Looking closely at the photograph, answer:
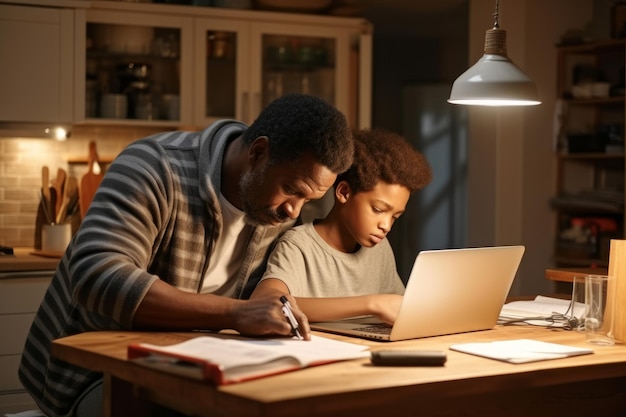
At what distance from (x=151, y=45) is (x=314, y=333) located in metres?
3.16

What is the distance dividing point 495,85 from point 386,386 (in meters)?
1.33

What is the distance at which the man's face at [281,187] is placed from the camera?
2211 millimetres

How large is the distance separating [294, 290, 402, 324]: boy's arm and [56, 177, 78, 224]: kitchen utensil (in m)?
2.76

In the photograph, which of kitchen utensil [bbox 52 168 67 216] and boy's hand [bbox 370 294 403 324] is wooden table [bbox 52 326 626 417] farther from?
kitchen utensil [bbox 52 168 67 216]

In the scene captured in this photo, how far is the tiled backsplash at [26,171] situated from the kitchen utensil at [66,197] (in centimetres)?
13

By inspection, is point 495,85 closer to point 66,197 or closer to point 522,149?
point 66,197

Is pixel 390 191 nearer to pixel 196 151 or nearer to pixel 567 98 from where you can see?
pixel 196 151

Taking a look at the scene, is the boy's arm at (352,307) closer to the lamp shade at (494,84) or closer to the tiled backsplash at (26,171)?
the lamp shade at (494,84)

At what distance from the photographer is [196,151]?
244 centimetres

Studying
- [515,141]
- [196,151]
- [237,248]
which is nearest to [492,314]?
[237,248]

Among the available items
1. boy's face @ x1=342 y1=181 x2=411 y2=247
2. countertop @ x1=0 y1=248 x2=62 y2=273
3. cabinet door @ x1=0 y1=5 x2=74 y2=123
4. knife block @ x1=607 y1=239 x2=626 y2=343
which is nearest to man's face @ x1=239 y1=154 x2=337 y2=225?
boy's face @ x1=342 y1=181 x2=411 y2=247

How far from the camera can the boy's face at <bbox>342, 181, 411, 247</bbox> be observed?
270cm

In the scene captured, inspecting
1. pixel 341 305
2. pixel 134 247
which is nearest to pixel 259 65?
pixel 341 305

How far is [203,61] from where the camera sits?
516 centimetres
